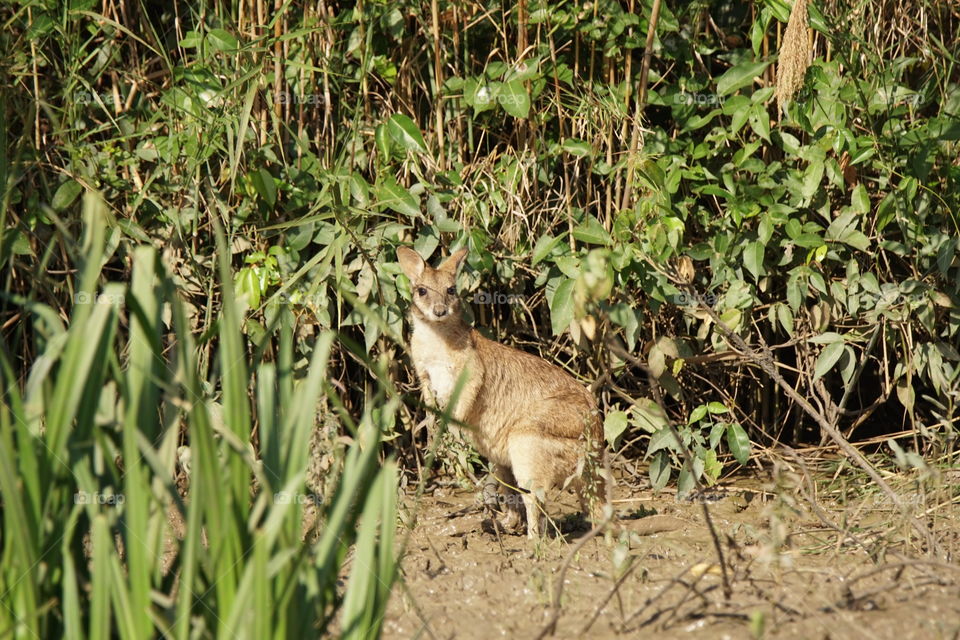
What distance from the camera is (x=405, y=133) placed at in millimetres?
4785

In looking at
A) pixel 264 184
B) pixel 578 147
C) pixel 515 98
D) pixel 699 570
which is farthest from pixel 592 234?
pixel 699 570

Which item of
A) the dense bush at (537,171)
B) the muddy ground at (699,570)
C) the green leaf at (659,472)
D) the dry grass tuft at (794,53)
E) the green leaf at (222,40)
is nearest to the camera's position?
the muddy ground at (699,570)

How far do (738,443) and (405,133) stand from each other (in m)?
2.10

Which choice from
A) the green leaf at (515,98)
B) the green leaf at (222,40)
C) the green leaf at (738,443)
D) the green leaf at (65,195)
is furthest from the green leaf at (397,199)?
the green leaf at (738,443)

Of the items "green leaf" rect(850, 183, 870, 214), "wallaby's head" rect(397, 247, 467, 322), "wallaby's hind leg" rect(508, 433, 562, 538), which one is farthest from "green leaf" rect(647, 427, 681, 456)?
"green leaf" rect(850, 183, 870, 214)

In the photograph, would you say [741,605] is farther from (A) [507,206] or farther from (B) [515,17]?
(B) [515,17]

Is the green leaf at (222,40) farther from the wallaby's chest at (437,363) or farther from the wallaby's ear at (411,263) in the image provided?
the wallaby's chest at (437,363)

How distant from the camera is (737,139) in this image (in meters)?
5.18

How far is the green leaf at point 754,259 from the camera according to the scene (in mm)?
4828

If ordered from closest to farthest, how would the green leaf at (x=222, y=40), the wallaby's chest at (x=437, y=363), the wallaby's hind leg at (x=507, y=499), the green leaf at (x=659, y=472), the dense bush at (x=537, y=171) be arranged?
the green leaf at (x=222, y=40)
the dense bush at (x=537, y=171)
the wallaby's hind leg at (x=507, y=499)
the green leaf at (x=659, y=472)
the wallaby's chest at (x=437, y=363)

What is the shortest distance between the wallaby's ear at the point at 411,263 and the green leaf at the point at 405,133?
513mm

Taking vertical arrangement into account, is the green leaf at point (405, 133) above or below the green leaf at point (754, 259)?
above

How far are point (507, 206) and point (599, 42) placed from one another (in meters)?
0.97

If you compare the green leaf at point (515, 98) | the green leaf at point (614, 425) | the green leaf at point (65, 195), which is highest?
the green leaf at point (515, 98)
